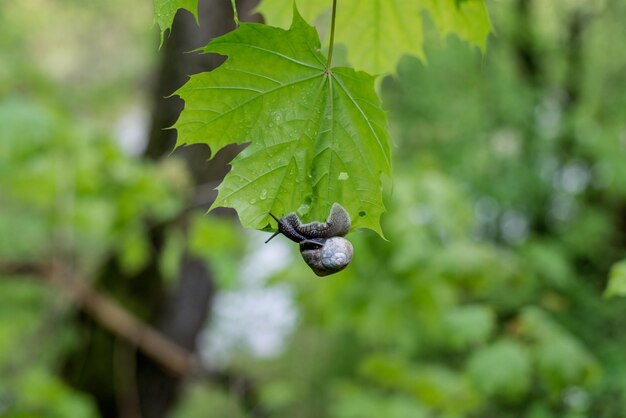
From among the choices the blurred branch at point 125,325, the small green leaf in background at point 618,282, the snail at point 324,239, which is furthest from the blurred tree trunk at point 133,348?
the snail at point 324,239

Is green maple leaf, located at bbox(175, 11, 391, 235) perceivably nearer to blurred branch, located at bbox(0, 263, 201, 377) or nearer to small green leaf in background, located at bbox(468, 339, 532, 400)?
small green leaf in background, located at bbox(468, 339, 532, 400)

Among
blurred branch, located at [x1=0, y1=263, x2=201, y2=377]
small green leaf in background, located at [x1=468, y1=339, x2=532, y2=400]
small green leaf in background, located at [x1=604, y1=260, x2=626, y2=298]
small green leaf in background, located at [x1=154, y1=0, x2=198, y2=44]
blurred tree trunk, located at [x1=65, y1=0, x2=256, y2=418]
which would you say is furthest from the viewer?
blurred tree trunk, located at [x1=65, y1=0, x2=256, y2=418]

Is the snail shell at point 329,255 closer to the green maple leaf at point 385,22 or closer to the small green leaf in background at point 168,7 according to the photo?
the small green leaf in background at point 168,7

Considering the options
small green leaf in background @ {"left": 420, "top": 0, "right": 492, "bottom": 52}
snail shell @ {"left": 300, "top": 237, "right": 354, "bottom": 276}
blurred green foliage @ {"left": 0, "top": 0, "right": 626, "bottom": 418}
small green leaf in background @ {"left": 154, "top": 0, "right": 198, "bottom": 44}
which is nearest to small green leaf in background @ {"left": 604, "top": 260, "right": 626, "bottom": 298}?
blurred green foliage @ {"left": 0, "top": 0, "right": 626, "bottom": 418}

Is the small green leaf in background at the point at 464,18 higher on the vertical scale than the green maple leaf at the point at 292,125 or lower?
higher

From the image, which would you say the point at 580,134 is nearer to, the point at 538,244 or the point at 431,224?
the point at 538,244

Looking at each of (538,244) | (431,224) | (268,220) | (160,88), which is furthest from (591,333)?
(268,220)

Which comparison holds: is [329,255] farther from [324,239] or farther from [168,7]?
[168,7]

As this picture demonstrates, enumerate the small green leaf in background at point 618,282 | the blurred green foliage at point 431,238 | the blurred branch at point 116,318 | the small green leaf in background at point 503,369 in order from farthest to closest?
the blurred branch at point 116,318, the blurred green foliage at point 431,238, the small green leaf in background at point 503,369, the small green leaf in background at point 618,282
